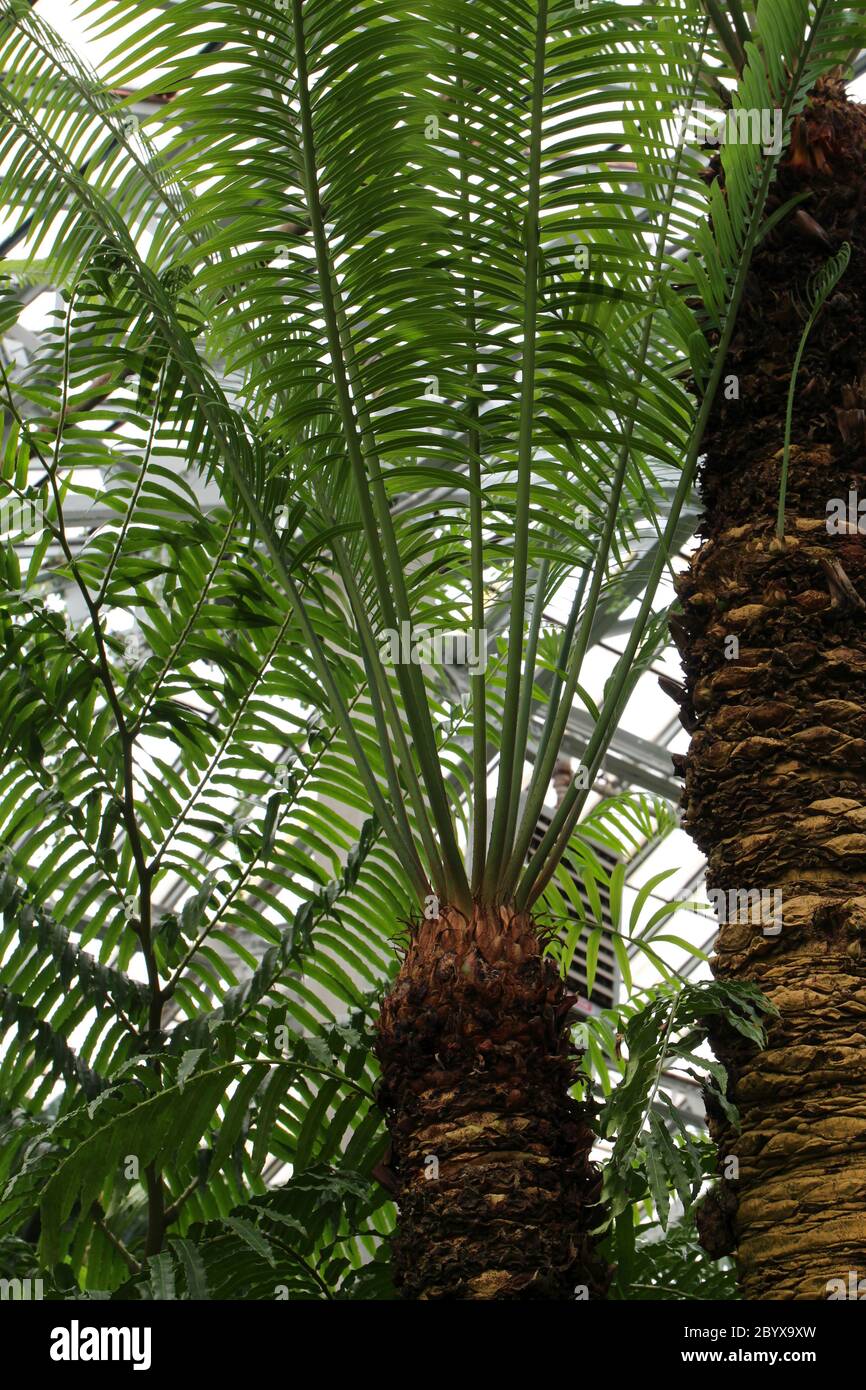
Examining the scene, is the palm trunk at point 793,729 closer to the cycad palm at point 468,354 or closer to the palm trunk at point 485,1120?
the cycad palm at point 468,354

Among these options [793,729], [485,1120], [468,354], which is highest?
[468,354]

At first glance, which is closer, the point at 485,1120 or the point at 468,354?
the point at 485,1120

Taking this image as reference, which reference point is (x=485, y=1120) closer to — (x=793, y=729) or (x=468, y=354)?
(x=793, y=729)

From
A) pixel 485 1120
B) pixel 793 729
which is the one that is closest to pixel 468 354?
pixel 793 729

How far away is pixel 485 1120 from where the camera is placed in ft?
6.63

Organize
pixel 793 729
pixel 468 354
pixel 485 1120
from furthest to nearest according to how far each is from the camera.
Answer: pixel 468 354
pixel 793 729
pixel 485 1120

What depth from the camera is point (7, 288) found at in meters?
3.04

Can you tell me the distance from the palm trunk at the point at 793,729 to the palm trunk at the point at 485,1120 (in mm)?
233

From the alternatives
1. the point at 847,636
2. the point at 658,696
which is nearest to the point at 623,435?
the point at 847,636

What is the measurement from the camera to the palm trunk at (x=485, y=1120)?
195 cm

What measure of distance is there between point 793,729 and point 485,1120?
2.40 feet

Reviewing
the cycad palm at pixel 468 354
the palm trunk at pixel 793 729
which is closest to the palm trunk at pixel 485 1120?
the cycad palm at pixel 468 354

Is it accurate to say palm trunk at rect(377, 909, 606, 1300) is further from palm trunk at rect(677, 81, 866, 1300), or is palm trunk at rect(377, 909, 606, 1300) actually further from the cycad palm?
palm trunk at rect(677, 81, 866, 1300)
